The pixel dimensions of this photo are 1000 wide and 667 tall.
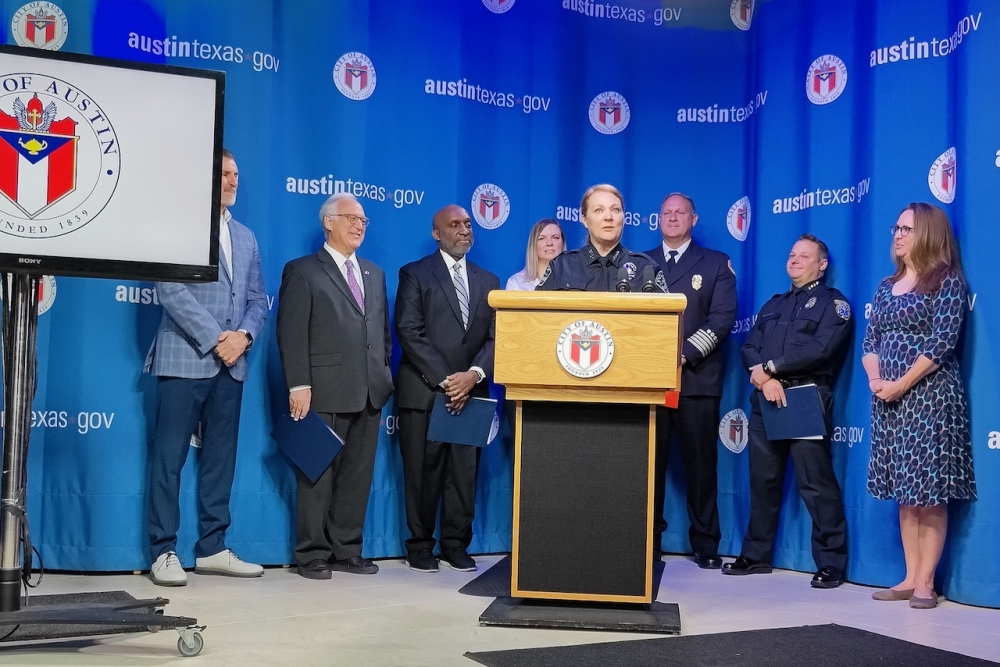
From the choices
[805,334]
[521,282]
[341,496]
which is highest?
[521,282]

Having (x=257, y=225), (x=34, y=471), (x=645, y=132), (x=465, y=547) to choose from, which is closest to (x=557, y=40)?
(x=645, y=132)

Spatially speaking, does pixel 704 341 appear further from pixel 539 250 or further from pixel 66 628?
pixel 66 628

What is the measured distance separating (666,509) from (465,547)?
137cm

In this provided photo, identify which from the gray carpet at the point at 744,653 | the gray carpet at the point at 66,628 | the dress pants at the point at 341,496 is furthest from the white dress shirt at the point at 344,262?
the gray carpet at the point at 744,653

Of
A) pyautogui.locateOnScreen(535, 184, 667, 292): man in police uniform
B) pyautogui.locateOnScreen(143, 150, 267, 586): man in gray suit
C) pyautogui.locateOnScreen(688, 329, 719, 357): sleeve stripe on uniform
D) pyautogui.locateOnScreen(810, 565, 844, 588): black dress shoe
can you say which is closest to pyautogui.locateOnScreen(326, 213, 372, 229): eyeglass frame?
pyautogui.locateOnScreen(143, 150, 267, 586): man in gray suit

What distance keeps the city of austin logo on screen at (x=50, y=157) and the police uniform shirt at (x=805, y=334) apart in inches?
134

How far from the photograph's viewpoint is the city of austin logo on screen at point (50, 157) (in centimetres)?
295

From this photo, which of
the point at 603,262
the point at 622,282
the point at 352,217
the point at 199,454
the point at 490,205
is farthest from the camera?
the point at 490,205

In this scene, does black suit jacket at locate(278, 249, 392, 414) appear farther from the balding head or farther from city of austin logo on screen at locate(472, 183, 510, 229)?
city of austin logo on screen at locate(472, 183, 510, 229)

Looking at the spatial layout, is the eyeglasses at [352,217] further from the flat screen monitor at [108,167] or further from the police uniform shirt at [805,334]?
the police uniform shirt at [805,334]

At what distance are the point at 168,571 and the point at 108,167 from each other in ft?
6.90

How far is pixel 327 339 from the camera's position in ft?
16.3

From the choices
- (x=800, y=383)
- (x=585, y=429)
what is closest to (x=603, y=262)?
(x=585, y=429)

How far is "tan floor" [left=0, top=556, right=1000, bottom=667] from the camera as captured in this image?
10.2ft
